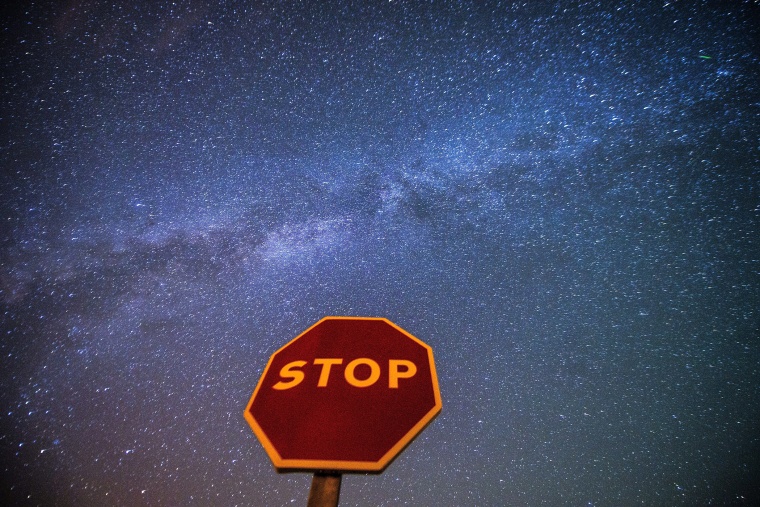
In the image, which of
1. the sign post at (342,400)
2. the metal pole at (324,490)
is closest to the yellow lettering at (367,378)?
the sign post at (342,400)

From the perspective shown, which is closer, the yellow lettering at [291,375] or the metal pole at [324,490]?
the metal pole at [324,490]

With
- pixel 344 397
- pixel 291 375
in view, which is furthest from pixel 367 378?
pixel 291 375

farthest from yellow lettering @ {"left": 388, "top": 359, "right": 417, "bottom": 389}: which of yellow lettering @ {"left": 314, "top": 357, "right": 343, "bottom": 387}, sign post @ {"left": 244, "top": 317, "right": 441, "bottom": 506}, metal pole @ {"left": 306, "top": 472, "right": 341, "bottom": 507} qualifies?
metal pole @ {"left": 306, "top": 472, "right": 341, "bottom": 507}

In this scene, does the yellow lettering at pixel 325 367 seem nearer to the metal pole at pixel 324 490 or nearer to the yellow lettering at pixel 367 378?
the yellow lettering at pixel 367 378

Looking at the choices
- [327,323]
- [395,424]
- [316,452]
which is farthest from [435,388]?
[327,323]

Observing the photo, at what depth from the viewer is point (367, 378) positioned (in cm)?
118

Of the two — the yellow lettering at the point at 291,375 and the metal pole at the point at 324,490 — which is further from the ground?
the yellow lettering at the point at 291,375

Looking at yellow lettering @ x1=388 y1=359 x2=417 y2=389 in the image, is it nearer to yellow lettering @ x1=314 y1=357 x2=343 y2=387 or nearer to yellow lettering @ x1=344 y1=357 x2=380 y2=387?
yellow lettering @ x1=344 y1=357 x2=380 y2=387

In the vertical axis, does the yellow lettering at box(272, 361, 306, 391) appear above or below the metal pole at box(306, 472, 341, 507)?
above

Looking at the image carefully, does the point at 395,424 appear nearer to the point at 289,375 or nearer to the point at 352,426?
the point at 352,426

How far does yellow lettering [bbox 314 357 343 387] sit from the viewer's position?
3.82 ft

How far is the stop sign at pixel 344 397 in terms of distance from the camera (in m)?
0.94

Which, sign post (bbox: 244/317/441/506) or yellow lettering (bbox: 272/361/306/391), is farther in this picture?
yellow lettering (bbox: 272/361/306/391)

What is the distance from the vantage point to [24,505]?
164 feet
